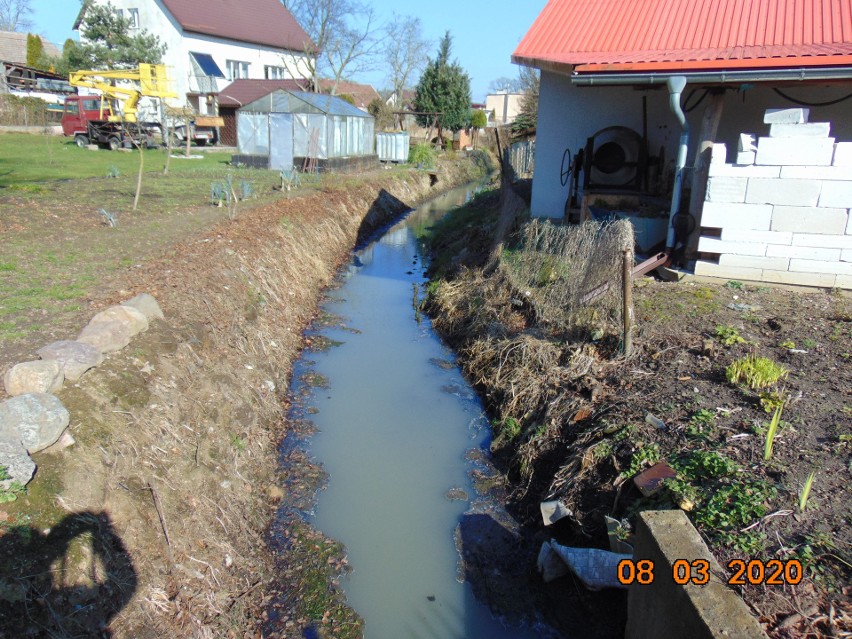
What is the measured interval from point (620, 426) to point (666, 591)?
87.5 inches

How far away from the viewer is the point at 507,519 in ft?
18.5

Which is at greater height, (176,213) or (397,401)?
(176,213)

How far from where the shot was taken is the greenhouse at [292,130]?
21.0 meters

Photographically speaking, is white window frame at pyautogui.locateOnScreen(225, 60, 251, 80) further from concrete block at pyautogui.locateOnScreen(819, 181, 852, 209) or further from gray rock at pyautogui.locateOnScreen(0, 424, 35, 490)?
gray rock at pyautogui.locateOnScreen(0, 424, 35, 490)

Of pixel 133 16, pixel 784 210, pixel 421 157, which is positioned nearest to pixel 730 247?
pixel 784 210

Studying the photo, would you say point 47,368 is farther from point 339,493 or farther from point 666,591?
point 666,591

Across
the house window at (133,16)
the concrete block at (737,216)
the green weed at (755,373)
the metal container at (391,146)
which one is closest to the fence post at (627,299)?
the green weed at (755,373)

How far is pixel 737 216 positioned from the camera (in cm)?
764

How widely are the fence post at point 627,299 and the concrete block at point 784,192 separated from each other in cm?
249

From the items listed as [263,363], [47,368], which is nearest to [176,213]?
[263,363]

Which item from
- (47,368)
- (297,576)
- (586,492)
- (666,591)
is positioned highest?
(47,368)

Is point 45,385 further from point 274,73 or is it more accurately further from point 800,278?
point 274,73

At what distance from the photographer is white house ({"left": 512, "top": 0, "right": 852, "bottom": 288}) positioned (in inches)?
288
